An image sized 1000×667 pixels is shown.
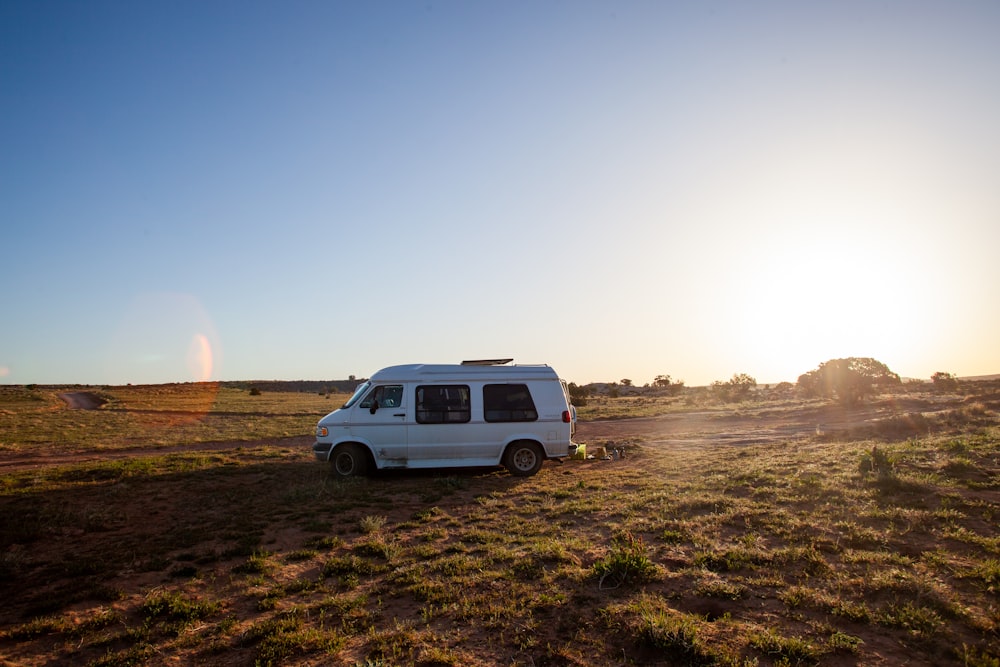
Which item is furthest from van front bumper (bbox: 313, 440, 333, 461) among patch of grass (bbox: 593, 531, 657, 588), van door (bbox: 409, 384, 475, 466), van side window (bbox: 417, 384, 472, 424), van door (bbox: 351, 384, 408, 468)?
patch of grass (bbox: 593, 531, 657, 588)

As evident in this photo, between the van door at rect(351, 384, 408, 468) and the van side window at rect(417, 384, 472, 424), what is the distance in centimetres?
44

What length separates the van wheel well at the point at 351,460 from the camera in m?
12.2

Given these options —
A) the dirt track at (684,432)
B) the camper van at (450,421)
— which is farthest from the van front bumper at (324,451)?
the dirt track at (684,432)

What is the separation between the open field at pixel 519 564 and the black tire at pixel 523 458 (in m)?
0.49

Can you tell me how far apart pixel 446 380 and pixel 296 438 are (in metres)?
13.8

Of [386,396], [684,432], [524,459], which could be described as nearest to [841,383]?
[684,432]

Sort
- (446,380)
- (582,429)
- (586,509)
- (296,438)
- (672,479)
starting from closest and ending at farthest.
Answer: (586,509)
(672,479)
(446,380)
(296,438)
(582,429)

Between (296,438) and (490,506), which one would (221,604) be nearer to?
(490,506)

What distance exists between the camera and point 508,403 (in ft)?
41.7

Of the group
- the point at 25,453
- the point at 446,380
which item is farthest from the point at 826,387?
the point at 25,453

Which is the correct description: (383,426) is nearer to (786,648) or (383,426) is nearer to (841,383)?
(786,648)

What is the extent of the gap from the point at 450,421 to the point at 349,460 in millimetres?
2545

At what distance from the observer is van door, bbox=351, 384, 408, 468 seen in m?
12.2

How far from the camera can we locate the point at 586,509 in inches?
360
